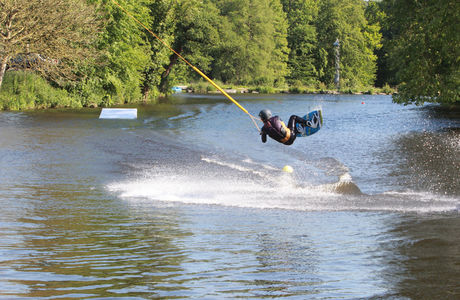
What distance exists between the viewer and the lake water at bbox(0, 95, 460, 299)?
20.4 ft

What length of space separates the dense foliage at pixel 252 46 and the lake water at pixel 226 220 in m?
Result: 5.63

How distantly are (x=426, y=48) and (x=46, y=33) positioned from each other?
19776 millimetres

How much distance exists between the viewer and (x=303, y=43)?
9412 cm

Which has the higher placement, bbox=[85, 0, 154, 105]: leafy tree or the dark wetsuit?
bbox=[85, 0, 154, 105]: leafy tree

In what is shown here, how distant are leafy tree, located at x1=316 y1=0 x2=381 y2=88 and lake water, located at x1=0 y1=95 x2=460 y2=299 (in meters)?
73.9

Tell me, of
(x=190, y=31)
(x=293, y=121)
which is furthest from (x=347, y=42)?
(x=293, y=121)

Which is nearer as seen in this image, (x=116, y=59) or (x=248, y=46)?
A: (x=116, y=59)

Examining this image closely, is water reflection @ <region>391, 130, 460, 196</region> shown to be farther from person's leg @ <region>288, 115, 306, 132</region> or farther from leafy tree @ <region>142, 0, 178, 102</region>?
leafy tree @ <region>142, 0, 178, 102</region>

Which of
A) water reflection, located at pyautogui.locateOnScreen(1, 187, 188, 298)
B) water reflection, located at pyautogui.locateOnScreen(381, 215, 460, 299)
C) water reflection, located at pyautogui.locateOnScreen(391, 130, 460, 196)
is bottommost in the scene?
water reflection, located at pyautogui.locateOnScreen(381, 215, 460, 299)

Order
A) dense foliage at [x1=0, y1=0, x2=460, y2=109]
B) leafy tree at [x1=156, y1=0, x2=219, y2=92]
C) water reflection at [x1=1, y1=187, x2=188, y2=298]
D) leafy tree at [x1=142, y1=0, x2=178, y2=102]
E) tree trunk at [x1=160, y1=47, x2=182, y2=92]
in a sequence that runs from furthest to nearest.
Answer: tree trunk at [x1=160, y1=47, x2=182, y2=92] → leafy tree at [x1=156, y1=0, x2=219, y2=92] → leafy tree at [x1=142, y1=0, x2=178, y2=102] → dense foliage at [x1=0, y1=0, x2=460, y2=109] → water reflection at [x1=1, y1=187, x2=188, y2=298]

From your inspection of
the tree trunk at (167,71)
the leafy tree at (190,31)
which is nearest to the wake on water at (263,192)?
the leafy tree at (190,31)

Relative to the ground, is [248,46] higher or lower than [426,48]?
higher

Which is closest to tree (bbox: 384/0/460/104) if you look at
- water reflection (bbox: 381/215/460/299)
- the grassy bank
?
water reflection (bbox: 381/215/460/299)

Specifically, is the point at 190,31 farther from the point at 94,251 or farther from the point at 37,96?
the point at 94,251
